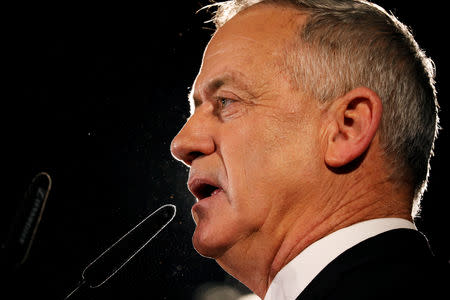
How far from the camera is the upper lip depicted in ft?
2.73

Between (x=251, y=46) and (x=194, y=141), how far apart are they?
0.88 feet

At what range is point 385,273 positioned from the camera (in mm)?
565

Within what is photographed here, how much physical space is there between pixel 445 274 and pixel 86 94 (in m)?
1.11

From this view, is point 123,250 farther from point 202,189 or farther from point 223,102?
point 223,102

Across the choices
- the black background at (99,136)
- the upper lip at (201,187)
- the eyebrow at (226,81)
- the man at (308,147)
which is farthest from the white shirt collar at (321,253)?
the black background at (99,136)

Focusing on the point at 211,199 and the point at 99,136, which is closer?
the point at 211,199

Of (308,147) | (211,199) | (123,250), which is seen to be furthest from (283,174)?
(123,250)

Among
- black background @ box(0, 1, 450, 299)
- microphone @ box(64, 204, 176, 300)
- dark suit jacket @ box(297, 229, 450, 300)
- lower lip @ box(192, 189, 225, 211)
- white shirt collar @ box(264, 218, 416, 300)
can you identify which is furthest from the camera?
black background @ box(0, 1, 450, 299)

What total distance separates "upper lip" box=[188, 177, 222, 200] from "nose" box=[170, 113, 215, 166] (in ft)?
0.19

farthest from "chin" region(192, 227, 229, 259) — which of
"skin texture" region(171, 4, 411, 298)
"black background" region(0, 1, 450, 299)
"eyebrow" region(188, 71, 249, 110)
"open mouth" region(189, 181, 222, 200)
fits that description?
"black background" region(0, 1, 450, 299)

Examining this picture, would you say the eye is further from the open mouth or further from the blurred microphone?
the blurred microphone

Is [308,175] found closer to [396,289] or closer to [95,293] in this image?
[396,289]

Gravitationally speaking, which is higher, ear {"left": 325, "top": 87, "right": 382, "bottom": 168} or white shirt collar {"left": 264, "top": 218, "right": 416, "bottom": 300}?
ear {"left": 325, "top": 87, "right": 382, "bottom": 168}

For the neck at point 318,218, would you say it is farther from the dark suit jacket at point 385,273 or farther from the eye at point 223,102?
the eye at point 223,102
